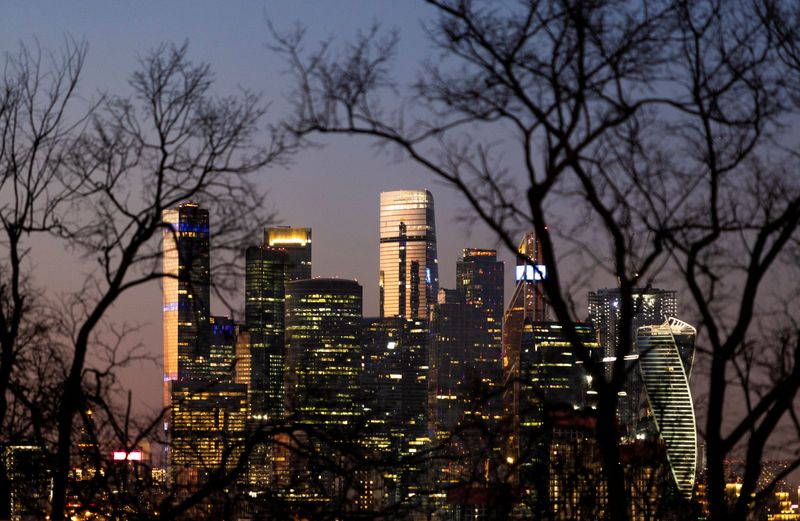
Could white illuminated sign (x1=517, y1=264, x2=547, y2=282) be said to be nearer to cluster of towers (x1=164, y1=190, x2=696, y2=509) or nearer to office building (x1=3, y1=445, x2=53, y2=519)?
cluster of towers (x1=164, y1=190, x2=696, y2=509)

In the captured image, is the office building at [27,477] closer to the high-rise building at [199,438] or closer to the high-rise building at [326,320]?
the high-rise building at [199,438]

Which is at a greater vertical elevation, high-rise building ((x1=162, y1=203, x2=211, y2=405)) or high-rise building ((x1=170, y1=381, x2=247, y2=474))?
high-rise building ((x1=162, y1=203, x2=211, y2=405))

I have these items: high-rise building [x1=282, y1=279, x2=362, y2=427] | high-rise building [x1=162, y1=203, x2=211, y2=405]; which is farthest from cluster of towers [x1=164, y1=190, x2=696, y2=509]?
high-rise building [x1=282, y1=279, x2=362, y2=427]

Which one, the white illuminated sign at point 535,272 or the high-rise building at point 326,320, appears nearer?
the white illuminated sign at point 535,272

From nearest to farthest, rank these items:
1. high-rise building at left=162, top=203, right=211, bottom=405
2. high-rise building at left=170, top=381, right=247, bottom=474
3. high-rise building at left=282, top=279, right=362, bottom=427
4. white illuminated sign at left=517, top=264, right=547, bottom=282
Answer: white illuminated sign at left=517, top=264, right=547, bottom=282, high-rise building at left=162, top=203, right=211, bottom=405, high-rise building at left=170, top=381, right=247, bottom=474, high-rise building at left=282, top=279, right=362, bottom=427

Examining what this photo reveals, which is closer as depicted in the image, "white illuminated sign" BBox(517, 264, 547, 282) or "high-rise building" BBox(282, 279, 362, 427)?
"white illuminated sign" BBox(517, 264, 547, 282)

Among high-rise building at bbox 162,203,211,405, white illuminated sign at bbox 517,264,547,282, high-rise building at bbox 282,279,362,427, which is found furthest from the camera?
high-rise building at bbox 282,279,362,427

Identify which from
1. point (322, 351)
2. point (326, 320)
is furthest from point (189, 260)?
point (326, 320)

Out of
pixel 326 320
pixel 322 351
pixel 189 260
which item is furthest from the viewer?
pixel 326 320

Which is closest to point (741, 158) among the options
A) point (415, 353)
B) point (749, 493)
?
point (749, 493)

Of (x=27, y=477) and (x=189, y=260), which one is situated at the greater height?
(x=189, y=260)

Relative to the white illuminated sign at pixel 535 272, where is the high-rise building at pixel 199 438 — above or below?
below

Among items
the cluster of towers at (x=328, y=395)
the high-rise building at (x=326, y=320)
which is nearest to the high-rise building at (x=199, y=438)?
the cluster of towers at (x=328, y=395)

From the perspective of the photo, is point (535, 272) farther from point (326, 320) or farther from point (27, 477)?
point (326, 320)
